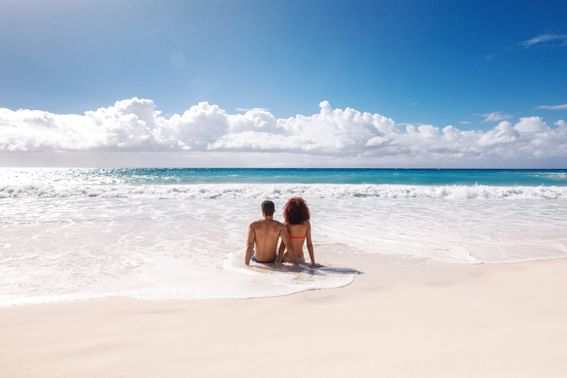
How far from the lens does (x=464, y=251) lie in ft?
22.3

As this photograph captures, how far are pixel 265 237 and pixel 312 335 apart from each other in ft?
Result: 10.2

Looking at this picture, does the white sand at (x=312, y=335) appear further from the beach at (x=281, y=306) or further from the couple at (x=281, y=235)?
the couple at (x=281, y=235)

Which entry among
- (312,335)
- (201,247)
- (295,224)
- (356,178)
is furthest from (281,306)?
(356,178)

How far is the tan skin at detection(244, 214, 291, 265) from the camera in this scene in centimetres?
589

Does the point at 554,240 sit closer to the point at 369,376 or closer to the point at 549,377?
the point at 549,377

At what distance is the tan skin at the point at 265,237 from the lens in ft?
19.3

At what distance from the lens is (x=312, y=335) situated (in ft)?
9.64

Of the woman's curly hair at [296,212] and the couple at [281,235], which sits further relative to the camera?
the woman's curly hair at [296,212]

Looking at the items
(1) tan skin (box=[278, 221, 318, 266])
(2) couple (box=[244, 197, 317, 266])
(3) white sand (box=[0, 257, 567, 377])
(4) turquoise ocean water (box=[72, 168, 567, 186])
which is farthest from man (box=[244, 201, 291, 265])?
(4) turquoise ocean water (box=[72, 168, 567, 186])

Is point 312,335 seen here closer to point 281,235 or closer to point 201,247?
point 281,235

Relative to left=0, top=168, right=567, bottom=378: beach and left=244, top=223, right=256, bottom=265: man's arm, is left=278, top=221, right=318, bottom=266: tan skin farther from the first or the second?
left=244, top=223, right=256, bottom=265: man's arm

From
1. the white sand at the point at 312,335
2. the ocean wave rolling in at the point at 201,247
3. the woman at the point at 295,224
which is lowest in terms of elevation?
the ocean wave rolling in at the point at 201,247

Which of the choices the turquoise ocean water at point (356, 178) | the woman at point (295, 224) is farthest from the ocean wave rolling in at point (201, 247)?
the turquoise ocean water at point (356, 178)

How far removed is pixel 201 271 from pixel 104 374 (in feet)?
10.4
